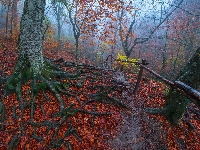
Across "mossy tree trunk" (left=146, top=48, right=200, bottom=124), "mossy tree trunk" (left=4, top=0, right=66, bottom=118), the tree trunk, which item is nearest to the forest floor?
"mossy tree trunk" (left=146, top=48, right=200, bottom=124)

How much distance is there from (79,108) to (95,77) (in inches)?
86.3

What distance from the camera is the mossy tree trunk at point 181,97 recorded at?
5660 mm

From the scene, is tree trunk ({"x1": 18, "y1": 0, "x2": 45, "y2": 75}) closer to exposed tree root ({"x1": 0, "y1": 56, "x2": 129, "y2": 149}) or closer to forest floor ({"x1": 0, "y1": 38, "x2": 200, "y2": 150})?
exposed tree root ({"x1": 0, "y1": 56, "x2": 129, "y2": 149})

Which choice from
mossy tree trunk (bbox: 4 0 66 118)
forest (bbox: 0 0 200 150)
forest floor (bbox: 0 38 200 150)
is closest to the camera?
forest (bbox: 0 0 200 150)

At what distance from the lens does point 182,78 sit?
5848mm

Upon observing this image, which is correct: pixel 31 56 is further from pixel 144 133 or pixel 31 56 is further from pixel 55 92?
pixel 144 133

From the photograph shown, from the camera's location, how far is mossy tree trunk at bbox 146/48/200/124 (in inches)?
223

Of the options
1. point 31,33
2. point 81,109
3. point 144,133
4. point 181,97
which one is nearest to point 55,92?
point 81,109

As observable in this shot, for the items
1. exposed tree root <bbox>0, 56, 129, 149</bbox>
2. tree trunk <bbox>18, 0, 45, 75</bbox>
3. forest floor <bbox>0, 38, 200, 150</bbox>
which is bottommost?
forest floor <bbox>0, 38, 200, 150</bbox>

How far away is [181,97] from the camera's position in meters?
5.82

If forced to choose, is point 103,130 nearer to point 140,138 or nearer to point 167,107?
point 140,138

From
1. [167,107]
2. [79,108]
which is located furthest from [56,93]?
[167,107]

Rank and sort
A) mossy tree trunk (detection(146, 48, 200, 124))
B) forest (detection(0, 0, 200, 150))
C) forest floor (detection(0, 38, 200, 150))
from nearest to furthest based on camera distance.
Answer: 1. forest (detection(0, 0, 200, 150))
2. forest floor (detection(0, 38, 200, 150))
3. mossy tree trunk (detection(146, 48, 200, 124))

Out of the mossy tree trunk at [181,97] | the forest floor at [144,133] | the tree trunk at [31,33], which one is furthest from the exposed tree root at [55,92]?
the mossy tree trunk at [181,97]
